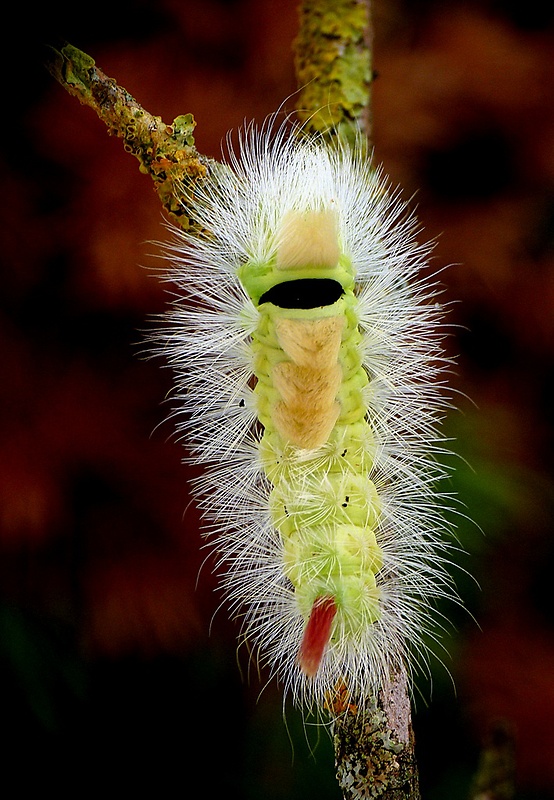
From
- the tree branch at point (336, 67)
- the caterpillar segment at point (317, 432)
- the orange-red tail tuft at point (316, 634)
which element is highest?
the tree branch at point (336, 67)

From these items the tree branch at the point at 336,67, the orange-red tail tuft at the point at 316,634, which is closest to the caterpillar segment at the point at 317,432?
the orange-red tail tuft at the point at 316,634

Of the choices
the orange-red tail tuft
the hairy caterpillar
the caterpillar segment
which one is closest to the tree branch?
the hairy caterpillar

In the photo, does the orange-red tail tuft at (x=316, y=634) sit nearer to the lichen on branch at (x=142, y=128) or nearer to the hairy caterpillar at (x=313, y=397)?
the hairy caterpillar at (x=313, y=397)

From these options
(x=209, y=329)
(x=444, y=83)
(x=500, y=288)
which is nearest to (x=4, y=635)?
(x=209, y=329)

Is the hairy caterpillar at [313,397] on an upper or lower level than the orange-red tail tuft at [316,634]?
upper

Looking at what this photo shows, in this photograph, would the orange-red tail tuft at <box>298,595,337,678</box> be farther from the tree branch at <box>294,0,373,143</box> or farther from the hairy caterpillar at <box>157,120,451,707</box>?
the tree branch at <box>294,0,373,143</box>

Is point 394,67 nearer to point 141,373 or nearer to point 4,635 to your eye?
point 141,373

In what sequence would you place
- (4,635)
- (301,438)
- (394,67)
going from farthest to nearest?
(394,67), (4,635), (301,438)

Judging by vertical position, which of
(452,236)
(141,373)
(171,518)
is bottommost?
(171,518)
